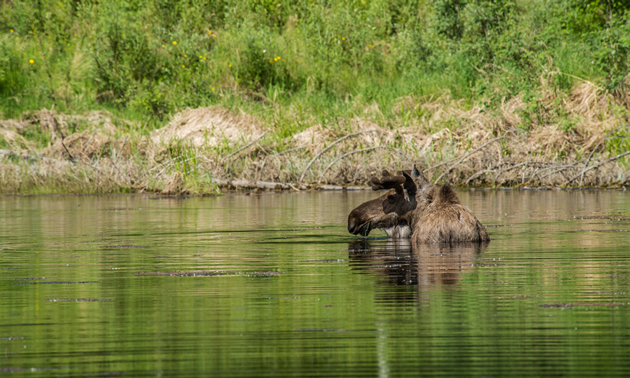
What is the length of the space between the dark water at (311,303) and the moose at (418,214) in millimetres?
294

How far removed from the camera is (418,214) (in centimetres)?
1074

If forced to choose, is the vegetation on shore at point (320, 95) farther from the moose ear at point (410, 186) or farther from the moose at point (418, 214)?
the moose ear at point (410, 186)

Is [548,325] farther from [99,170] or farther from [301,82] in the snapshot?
[301,82]

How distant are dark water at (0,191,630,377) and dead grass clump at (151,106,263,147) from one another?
13.4m

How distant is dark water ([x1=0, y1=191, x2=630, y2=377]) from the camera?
4.69 m

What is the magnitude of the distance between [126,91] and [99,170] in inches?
311

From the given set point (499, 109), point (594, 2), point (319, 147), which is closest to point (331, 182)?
point (319, 147)

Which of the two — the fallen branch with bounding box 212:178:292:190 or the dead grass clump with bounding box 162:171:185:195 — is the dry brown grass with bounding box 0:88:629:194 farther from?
the fallen branch with bounding box 212:178:292:190

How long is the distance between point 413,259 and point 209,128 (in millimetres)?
18900

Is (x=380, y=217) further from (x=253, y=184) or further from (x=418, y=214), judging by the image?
(x=253, y=184)

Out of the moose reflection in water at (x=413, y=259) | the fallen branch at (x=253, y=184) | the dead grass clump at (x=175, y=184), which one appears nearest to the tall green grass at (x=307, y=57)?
the fallen branch at (x=253, y=184)

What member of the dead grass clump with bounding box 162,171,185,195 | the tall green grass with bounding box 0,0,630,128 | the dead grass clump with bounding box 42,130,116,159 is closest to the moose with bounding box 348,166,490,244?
the dead grass clump with bounding box 162,171,185,195

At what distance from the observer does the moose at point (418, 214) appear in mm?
10297

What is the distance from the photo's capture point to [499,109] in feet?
81.8
